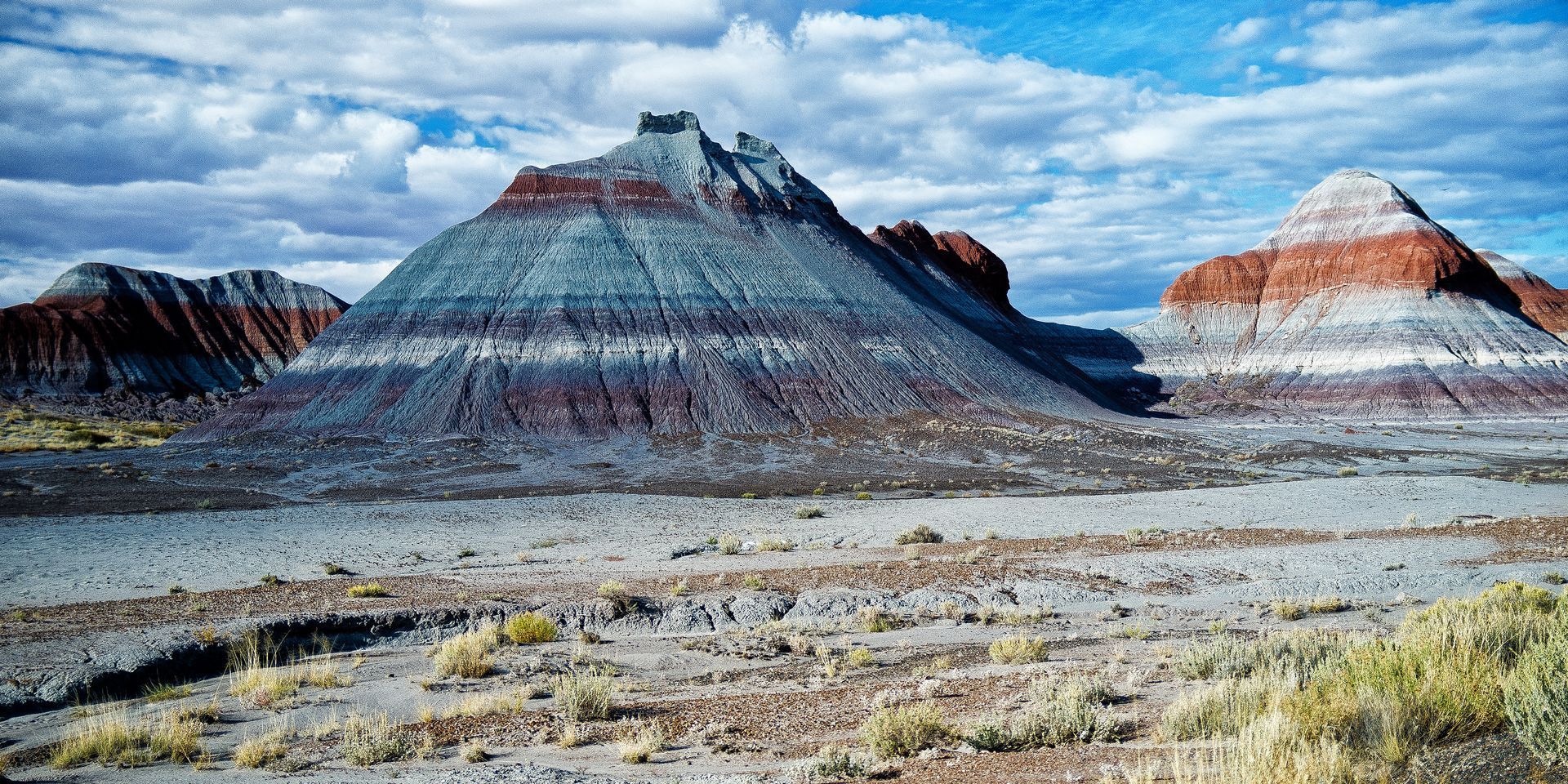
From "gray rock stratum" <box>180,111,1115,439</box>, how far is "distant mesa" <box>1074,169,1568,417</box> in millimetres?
20487

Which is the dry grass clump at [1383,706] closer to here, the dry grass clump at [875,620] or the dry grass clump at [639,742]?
the dry grass clump at [639,742]

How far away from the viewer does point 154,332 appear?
380 feet

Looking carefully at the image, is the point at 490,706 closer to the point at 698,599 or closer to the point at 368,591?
the point at 698,599

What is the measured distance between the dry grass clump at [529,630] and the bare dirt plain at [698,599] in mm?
355

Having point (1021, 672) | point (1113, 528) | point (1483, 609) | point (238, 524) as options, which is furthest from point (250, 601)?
point (1113, 528)

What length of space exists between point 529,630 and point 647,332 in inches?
2233

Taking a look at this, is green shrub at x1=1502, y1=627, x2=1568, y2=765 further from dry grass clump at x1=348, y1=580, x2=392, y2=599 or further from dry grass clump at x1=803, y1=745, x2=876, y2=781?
dry grass clump at x1=348, y1=580, x2=392, y2=599

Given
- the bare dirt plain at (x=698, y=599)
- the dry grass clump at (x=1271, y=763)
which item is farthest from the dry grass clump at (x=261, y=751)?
the dry grass clump at (x=1271, y=763)

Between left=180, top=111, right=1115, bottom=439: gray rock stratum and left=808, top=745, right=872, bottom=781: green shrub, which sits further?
left=180, top=111, right=1115, bottom=439: gray rock stratum

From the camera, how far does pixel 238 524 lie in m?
28.8

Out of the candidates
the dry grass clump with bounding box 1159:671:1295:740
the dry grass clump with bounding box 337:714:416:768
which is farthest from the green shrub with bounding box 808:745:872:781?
the dry grass clump with bounding box 337:714:416:768

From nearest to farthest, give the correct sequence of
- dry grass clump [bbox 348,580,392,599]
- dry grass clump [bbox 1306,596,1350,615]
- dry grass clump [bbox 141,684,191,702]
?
dry grass clump [bbox 141,684,191,702] → dry grass clump [bbox 1306,596,1350,615] → dry grass clump [bbox 348,580,392,599]

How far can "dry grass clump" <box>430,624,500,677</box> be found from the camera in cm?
→ 1205

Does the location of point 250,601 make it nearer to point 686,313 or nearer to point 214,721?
point 214,721
